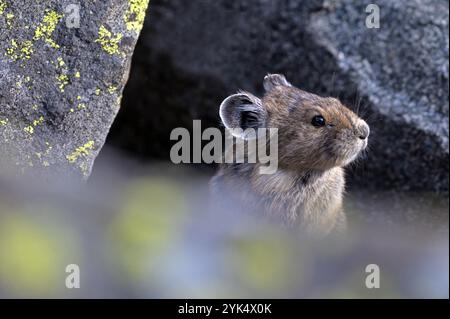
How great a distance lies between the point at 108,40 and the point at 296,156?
1810mm

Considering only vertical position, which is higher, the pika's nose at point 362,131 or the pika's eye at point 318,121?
the pika's eye at point 318,121

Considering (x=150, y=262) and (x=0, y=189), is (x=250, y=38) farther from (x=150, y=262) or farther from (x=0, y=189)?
(x=0, y=189)

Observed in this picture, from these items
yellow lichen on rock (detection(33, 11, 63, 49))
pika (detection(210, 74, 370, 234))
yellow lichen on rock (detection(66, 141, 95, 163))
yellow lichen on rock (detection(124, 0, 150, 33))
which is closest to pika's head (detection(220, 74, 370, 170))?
pika (detection(210, 74, 370, 234))

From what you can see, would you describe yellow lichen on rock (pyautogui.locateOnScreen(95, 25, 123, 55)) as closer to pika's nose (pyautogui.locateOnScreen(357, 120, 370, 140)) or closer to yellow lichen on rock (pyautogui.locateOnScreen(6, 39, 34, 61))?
yellow lichen on rock (pyautogui.locateOnScreen(6, 39, 34, 61))

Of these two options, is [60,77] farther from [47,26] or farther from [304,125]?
[304,125]

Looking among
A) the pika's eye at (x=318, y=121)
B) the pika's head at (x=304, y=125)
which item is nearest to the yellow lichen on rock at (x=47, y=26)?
the pika's head at (x=304, y=125)

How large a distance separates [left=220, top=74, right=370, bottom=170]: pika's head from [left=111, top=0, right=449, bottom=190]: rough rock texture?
82cm

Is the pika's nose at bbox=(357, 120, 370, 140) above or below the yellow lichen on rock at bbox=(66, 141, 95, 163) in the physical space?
above

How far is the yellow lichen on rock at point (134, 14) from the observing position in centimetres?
568

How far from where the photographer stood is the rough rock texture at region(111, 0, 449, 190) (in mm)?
7086

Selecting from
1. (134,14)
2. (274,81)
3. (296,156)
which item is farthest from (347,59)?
(134,14)

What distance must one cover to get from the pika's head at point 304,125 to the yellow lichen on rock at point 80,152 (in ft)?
3.65

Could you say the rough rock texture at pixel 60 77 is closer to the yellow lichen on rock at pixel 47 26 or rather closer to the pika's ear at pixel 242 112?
the yellow lichen on rock at pixel 47 26
